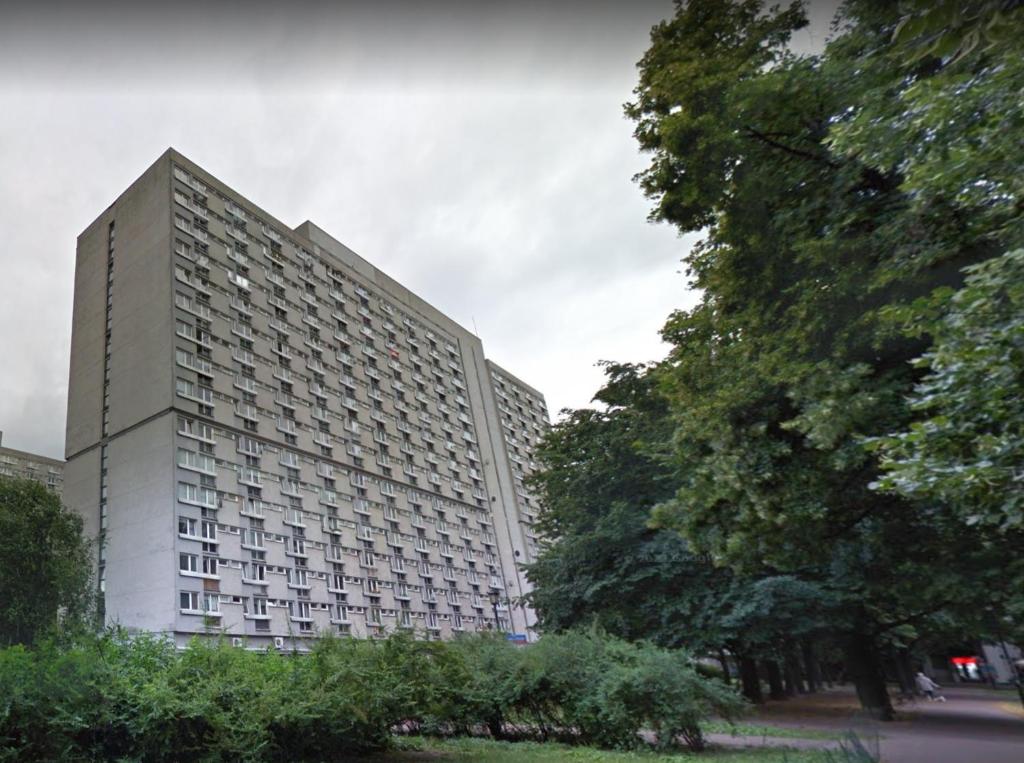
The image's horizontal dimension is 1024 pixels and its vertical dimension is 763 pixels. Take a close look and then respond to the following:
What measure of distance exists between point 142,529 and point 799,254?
1547 inches

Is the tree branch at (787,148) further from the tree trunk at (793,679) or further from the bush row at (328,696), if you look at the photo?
the tree trunk at (793,679)

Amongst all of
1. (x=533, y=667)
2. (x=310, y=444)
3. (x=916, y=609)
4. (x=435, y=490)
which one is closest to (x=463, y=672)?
(x=533, y=667)

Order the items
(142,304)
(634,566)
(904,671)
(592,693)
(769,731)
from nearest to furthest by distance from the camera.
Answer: (592,693), (769,731), (634,566), (904,671), (142,304)

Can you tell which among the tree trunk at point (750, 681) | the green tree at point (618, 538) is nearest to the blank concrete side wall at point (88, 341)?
the green tree at point (618, 538)

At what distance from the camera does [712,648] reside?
66.7ft

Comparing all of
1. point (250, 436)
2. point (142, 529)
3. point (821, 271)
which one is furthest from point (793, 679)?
point (142, 529)

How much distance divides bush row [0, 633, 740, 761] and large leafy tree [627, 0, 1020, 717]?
4.50 meters

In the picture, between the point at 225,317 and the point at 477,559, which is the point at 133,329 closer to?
the point at 225,317

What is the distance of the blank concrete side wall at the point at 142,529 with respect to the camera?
34.7 metres

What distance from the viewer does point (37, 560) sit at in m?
35.4

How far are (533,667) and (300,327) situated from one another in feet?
143

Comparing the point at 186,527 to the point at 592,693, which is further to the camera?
the point at 186,527

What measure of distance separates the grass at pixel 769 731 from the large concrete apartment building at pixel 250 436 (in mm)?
21838

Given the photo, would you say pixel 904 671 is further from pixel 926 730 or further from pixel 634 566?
pixel 634 566
